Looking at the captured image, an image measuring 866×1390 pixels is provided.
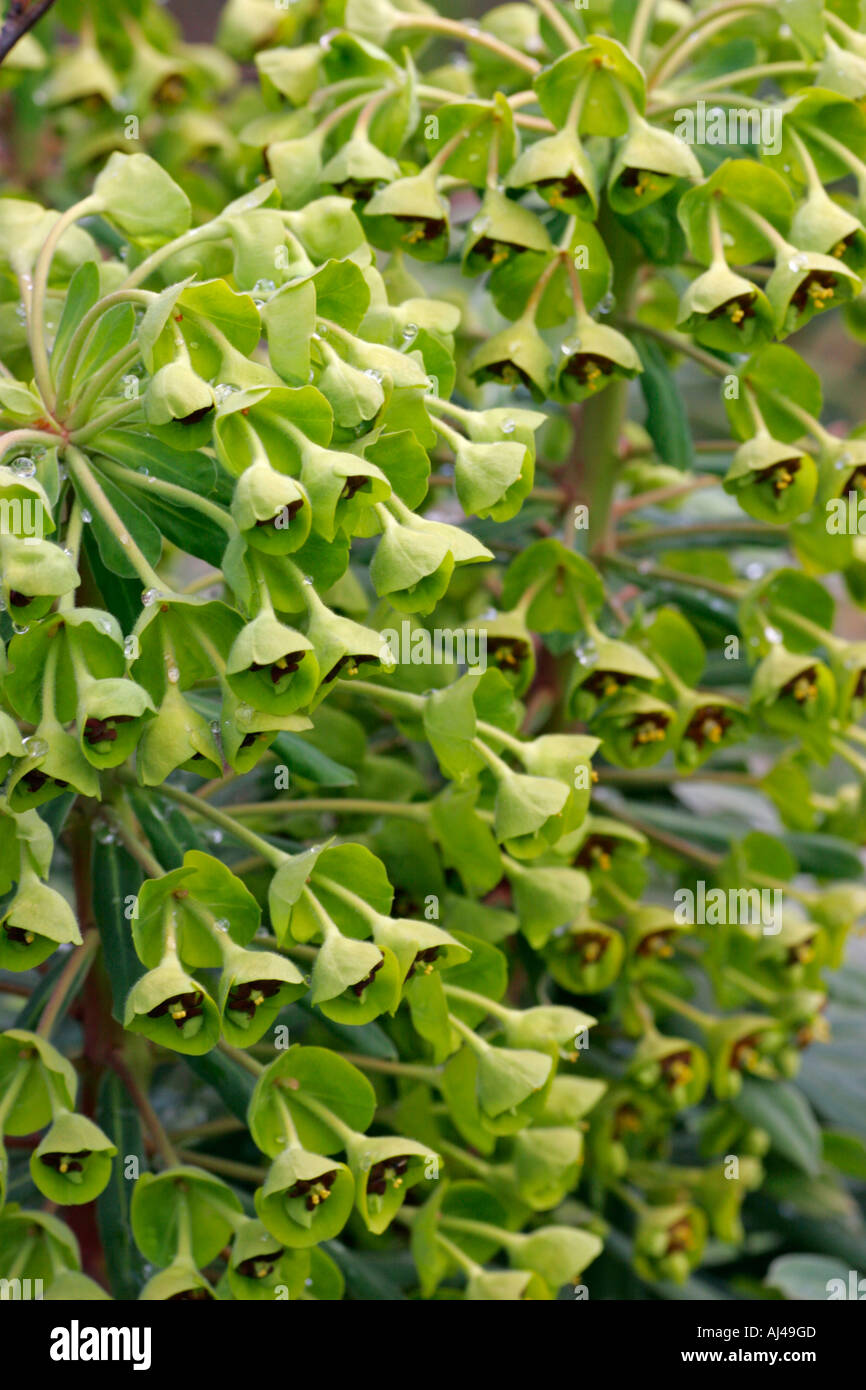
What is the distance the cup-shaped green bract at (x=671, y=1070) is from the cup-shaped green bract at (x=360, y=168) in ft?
2.80

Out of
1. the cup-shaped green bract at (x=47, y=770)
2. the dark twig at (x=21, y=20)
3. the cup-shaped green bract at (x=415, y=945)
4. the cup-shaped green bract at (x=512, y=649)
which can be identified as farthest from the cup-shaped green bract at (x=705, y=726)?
the dark twig at (x=21, y=20)

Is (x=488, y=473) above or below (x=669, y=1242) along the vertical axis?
above

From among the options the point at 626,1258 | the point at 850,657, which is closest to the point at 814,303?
the point at 850,657

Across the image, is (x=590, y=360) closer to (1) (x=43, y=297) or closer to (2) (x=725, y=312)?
(2) (x=725, y=312)

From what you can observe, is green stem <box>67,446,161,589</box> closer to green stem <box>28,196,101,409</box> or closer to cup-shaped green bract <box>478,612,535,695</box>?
green stem <box>28,196,101,409</box>

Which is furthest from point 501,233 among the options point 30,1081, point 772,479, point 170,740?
point 30,1081

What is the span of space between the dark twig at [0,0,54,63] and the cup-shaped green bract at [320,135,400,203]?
0.25m

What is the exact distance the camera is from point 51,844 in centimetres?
90

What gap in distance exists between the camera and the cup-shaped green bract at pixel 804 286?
103cm

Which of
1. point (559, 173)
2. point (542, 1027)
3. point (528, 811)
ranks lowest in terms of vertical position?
point (542, 1027)

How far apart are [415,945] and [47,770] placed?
261 mm

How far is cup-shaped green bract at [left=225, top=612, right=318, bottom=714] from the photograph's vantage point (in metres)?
0.79

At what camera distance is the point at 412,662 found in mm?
1086

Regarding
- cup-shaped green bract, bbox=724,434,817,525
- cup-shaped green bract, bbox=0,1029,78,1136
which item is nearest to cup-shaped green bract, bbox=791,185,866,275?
cup-shaped green bract, bbox=724,434,817,525
